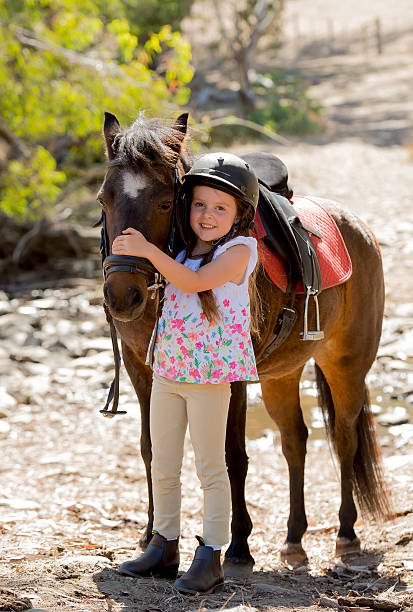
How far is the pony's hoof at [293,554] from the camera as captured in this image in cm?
425

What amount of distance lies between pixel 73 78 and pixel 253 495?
22.4 feet

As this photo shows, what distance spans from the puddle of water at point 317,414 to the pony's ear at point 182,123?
368 centimetres

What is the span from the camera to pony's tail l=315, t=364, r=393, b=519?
4.63 meters

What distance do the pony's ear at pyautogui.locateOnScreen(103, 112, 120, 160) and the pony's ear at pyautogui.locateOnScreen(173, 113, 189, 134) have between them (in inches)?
10.0

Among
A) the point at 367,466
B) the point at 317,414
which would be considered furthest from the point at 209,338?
the point at 317,414

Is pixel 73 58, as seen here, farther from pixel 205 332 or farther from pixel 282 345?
pixel 205 332

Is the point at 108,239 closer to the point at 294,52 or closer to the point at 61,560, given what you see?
the point at 61,560

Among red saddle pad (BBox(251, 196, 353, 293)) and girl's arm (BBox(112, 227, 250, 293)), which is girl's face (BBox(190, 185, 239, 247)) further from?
red saddle pad (BBox(251, 196, 353, 293))

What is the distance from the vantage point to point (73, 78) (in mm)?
10203

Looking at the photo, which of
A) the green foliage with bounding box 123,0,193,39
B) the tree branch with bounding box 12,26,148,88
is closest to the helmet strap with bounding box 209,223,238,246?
the tree branch with bounding box 12,26,148,88

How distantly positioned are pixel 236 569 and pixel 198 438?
0.96 metres

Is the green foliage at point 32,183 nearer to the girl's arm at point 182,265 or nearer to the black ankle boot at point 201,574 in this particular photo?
the girl's arm at point 182,265

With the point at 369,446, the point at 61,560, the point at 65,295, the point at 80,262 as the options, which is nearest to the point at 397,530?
the point at 369,446

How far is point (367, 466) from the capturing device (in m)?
4.69
